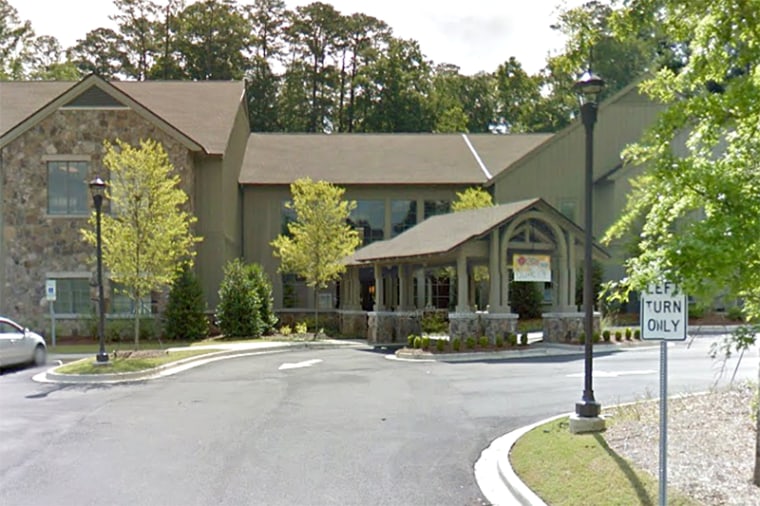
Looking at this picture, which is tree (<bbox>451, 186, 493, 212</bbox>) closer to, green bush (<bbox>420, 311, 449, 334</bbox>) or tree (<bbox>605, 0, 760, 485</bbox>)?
green bush (<bbox>420, 311, 449, 334</bbox>)

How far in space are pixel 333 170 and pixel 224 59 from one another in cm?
3559

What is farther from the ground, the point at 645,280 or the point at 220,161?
the point at 220,161

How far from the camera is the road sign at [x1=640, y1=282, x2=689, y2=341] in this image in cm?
573

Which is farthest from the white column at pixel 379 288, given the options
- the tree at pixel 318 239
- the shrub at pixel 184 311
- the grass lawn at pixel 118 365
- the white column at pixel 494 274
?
the grass lawn at pixel 118 365

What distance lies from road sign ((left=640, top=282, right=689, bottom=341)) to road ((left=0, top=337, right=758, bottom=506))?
2.63 m

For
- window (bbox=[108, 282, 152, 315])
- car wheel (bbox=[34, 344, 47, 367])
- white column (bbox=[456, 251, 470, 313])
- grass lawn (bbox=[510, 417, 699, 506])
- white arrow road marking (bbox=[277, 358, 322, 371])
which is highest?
white column (bbox=[456, 251, 470, 313])

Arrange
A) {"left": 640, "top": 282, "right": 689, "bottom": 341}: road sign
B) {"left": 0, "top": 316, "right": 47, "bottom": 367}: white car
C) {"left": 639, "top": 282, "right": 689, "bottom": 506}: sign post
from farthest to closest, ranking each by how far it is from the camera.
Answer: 1. {"left": 0, "top": 316, "right": 47, "bottom": 367}: white car
2. {"left": 640, "top": 282, "right": 689, "bottom": 341}: road sign
3. {"left": 639, "top": 282, "right": 689, "bottom": 506}: sign post

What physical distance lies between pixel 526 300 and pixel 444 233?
11.4 meters

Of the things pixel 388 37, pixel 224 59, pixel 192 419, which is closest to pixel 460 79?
pixel 388 37

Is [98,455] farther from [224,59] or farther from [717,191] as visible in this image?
[224,59]

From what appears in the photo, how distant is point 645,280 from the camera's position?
19.2 feet

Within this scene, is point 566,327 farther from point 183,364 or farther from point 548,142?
point 548,142

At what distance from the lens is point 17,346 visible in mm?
18891

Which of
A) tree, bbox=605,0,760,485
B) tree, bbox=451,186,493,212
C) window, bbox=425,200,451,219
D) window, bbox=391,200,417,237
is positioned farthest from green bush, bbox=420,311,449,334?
tree, bbox=605,0,760,485
